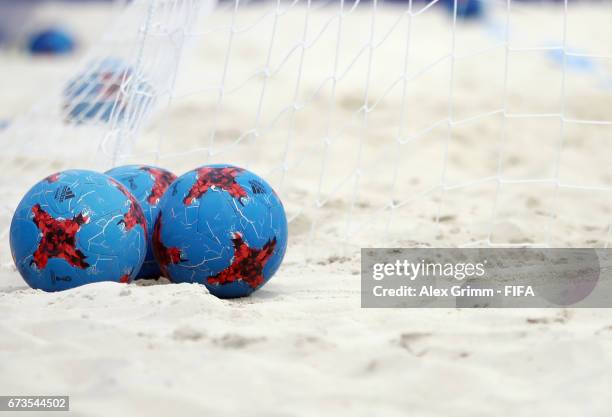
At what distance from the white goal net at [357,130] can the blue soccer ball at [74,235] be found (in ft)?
3.06

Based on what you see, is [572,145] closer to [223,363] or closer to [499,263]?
[499,263]

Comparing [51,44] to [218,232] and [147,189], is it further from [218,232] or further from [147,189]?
[218,232]

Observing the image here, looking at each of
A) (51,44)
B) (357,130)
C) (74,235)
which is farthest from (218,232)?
(51,44)

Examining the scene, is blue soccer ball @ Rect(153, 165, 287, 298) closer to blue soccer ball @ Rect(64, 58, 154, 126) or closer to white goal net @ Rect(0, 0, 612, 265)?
white goal net @ Rect(0, 0, 612, 265)

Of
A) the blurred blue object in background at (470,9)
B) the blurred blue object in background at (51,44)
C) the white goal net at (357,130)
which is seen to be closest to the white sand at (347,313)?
the white goal net at (357,130)

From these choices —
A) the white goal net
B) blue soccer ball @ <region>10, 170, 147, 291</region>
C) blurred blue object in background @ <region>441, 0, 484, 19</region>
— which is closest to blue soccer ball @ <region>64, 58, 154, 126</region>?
the white goal net

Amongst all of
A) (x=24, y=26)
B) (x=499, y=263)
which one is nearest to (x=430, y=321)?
(x=499, y=263)

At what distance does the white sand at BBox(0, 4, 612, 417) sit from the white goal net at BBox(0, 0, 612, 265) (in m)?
0.03

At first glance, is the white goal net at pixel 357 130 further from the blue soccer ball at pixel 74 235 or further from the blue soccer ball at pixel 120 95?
the blue soccer ball at pixel 74 235

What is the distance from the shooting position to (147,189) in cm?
357

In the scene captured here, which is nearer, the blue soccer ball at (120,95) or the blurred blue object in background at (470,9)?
the blue soccer ball at (120,95)

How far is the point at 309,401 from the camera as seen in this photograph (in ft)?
7.53

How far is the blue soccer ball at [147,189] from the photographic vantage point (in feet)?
11.6

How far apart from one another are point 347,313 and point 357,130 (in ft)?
13.6
